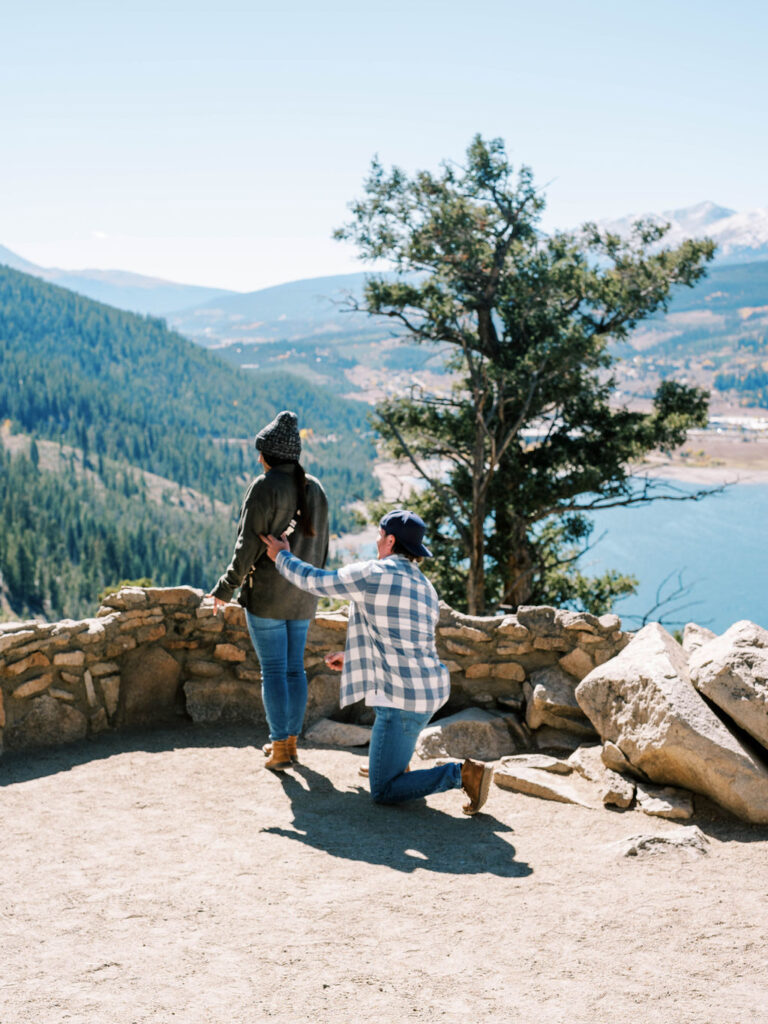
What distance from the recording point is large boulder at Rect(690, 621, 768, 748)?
4.46 meters

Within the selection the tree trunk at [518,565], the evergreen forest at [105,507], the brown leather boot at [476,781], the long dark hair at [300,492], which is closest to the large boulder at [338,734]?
the brown leather boot at [476,781]

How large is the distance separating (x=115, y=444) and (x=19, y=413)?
76.3 ft

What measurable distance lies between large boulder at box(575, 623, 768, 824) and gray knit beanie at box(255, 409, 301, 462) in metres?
2.25

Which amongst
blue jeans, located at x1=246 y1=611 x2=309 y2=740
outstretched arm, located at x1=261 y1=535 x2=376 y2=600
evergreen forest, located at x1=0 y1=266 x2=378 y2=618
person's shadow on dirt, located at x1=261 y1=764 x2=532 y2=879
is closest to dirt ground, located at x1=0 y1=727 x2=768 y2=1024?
person's shadow on dirt, located at x1=261 y1=764 x2=532 y2=879

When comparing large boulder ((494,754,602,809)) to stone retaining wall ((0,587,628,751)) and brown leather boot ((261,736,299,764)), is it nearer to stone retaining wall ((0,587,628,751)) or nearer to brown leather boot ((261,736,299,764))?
stone retaining wall ((0,587,628,751))

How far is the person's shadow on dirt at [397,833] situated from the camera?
3828 millimetres

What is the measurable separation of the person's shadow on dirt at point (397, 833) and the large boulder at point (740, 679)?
1335 mm

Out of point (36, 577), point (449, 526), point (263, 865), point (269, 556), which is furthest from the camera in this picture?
point (36, 577)

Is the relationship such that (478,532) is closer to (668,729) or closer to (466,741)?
(466,741)

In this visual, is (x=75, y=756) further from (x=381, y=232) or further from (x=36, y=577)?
(x=36, y=577)

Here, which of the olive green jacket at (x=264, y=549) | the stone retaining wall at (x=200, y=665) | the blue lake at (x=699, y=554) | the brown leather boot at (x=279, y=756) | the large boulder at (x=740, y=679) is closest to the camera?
the large boulder at (x=740, y=679)

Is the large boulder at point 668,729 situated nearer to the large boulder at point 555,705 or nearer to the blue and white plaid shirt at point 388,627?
the large boulder at point 555,705

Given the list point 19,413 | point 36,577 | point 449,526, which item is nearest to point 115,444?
point 19,413

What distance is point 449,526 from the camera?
667 inches
